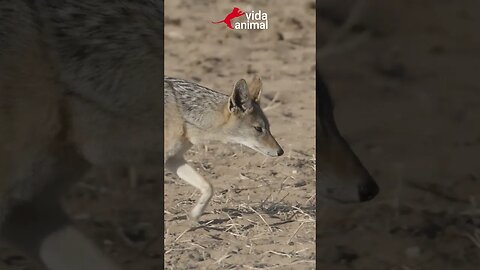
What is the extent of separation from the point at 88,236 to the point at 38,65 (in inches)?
22.5

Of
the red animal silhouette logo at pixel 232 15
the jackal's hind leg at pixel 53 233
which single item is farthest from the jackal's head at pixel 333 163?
the jackal's hind leg at pixel 53 233

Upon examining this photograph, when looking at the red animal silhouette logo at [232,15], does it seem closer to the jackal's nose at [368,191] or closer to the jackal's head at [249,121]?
the jackal's head at [249,121]

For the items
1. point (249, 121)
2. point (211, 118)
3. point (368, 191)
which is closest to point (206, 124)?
point (211, 118)

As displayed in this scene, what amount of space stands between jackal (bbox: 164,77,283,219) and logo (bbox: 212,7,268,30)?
0.18 meters

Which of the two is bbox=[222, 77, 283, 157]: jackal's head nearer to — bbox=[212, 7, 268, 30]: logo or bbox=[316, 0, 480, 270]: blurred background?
bbox=[212, 7, 268, 30]: logo

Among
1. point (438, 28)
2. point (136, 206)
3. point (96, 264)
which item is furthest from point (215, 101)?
point (438, 28)

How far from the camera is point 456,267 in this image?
2.77 metres

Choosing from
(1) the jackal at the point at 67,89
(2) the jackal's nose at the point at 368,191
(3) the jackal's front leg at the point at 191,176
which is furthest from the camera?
(2) the jackal's nose at the point at 368,191

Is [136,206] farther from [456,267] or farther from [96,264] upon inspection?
[456,267]

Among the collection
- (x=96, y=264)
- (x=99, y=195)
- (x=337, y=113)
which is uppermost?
(x=337, y=113)

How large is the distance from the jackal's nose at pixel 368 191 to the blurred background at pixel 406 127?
0.08 ft

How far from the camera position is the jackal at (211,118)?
8.32 ft

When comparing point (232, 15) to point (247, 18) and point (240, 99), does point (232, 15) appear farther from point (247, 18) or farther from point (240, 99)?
point (240, 99)

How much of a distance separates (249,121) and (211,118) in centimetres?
11
